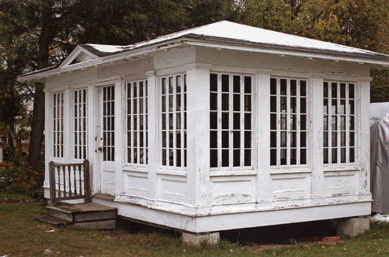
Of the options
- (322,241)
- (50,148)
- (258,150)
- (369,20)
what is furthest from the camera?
(369,20)

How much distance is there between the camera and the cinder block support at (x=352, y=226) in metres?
10.1

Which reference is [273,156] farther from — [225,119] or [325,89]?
[325,89]

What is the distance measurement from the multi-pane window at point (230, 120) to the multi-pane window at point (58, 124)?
17.8 feet

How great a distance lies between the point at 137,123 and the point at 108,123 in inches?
55.5

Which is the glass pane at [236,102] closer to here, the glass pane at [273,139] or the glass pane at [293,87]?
the glass pane at [273,139]

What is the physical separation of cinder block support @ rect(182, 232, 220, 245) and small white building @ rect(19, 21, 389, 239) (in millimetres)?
89

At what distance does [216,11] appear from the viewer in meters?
22.0

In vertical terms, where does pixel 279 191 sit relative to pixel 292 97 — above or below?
below

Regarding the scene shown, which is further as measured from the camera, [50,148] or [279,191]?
[50,148]

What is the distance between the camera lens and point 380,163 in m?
12.3

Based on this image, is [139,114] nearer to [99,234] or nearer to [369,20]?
[99,234]

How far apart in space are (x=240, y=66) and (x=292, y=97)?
4.60 feet

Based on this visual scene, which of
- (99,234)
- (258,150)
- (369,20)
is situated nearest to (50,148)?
(99,234)

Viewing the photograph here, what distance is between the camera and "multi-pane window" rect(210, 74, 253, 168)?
8.45 m
